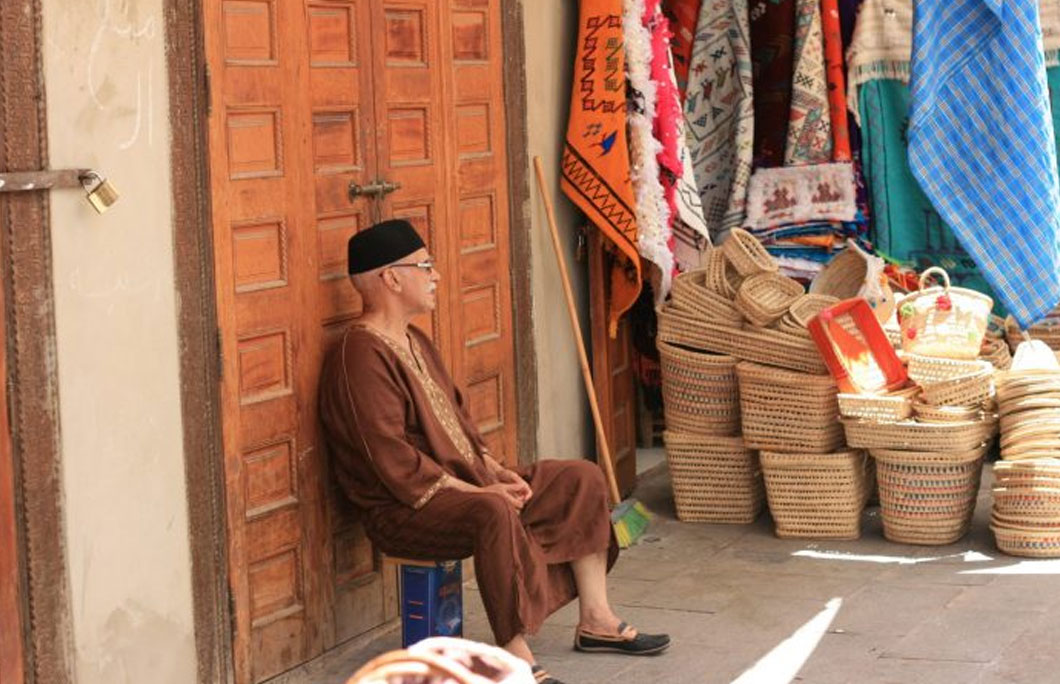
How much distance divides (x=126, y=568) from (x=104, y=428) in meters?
0.36

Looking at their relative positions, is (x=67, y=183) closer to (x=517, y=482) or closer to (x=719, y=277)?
(x=517, y=482)

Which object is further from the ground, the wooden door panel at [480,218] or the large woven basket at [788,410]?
the wooden door panel at [480,218]

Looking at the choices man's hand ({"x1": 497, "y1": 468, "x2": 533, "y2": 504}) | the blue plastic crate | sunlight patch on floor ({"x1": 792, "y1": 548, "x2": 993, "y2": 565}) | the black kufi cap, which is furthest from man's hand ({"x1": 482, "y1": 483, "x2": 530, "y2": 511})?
sunlight patch on floor ({"x1": 792, "y1": 548, "x2": 993, "y2": 565})

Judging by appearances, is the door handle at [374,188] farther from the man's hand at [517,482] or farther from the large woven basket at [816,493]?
the large woven basket at [816,493]

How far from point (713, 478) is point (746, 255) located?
0.86 m

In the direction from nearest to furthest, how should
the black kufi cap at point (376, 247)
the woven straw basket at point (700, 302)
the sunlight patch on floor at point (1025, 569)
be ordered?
the black kufi cap at point (376, 247) < the sunlight patch on floor at point (1025, 569) < the woven straw basket at point (700, 302)

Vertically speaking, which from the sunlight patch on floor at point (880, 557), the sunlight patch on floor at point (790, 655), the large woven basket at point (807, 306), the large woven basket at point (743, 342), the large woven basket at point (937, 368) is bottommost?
the sunlight patch on floor at point (790, 655)

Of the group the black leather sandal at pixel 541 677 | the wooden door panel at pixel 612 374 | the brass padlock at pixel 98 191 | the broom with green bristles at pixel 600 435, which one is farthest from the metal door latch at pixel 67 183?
the wooden door panel at pixel 612 374

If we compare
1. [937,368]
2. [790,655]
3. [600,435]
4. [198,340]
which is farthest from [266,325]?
[937,368]

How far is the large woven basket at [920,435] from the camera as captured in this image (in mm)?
6809

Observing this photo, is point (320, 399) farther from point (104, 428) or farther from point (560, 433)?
point (560, 433)

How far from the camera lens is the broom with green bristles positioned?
698cm

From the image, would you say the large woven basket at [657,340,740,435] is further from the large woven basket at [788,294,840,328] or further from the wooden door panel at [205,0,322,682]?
the wooden door panel at [205,0,322,682]

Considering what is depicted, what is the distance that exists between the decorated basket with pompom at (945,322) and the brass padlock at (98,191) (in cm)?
352
